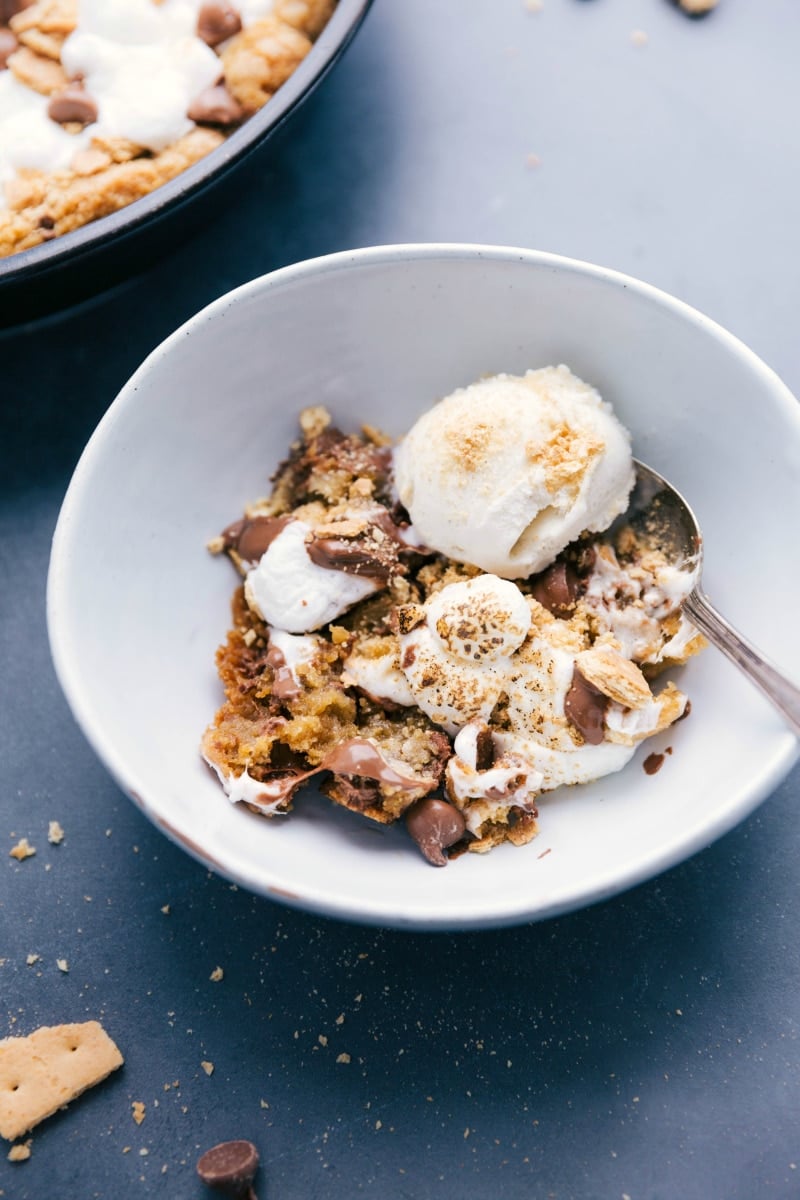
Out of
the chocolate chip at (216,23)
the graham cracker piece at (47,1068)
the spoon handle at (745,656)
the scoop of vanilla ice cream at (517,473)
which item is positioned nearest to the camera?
the spoon handle at (745,656)

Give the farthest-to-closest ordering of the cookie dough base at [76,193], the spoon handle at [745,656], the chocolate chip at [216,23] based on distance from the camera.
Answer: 1. the chocolate chip at [216,23]
2. the cookie dough base at [76,193]
3. the spoon handle at [745,656]

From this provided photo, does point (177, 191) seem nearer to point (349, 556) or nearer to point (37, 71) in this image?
point (37, 71)

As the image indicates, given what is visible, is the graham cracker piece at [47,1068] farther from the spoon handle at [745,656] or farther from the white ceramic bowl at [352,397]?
the spoon handle at [745,656]

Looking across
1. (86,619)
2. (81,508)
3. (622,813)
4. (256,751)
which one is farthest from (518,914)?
(81,508)

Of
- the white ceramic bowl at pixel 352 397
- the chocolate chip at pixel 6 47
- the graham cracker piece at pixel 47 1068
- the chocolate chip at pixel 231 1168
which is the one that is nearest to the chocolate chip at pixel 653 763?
the white ceramic bowl at pixel 352 397

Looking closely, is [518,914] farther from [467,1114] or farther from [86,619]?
[86,619]

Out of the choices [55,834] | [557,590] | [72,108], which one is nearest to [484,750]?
[557,590]
